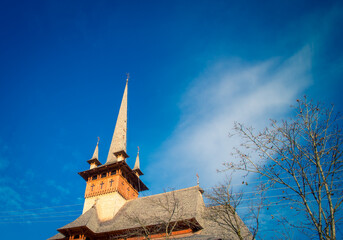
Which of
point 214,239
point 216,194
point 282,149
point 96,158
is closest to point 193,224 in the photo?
point 214,239

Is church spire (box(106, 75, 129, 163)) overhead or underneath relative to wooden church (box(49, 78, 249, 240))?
overhead

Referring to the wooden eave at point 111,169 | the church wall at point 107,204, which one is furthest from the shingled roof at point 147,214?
the wooden eave at point 111,169

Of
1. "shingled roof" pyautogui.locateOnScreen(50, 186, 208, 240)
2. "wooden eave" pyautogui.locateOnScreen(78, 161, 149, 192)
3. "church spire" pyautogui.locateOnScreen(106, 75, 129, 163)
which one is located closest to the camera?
"shingled roof" pyautogui.locateOnScreen(50, 186, 208, 240)

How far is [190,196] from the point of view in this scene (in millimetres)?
26859

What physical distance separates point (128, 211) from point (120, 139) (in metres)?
14.5

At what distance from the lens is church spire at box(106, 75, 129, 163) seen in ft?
113

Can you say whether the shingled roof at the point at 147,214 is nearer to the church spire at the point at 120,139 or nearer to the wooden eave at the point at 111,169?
the wooden eave at the point at 111,169

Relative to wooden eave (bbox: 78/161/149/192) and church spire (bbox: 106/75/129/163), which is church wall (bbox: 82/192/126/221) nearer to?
wooden eave (bbox: 78/161/149/192)

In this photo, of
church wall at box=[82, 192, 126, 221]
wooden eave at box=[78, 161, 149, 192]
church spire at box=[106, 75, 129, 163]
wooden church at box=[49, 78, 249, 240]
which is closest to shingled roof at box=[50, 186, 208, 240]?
wooden church at box=[49, 78, 249, 240]

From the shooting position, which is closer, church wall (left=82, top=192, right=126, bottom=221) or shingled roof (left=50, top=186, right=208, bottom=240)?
shingled roof (left=50, top=186, right=208, bottom=240)

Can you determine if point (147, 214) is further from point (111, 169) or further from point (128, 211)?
point (111, 169)

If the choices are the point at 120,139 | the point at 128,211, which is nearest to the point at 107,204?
the point at 128,211

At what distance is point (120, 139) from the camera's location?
40.0 metres

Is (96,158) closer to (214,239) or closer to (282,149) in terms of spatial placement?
(214,239)
